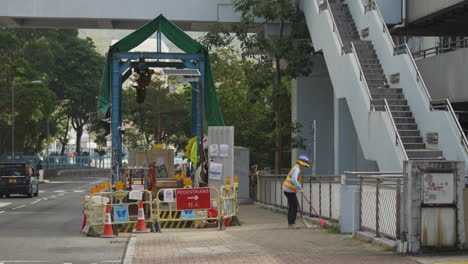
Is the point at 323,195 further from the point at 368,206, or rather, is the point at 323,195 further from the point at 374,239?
the point at 374,239

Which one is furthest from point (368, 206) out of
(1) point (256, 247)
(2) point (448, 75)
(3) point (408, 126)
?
(2) point (448, 75)

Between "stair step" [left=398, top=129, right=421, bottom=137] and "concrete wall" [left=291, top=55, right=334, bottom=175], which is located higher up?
"concrete wall" [left=291, top=55, right=334, bottom=175]

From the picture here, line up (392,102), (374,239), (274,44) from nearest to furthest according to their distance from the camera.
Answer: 1. (374,239)
2. (392,102)
3. (274,44)

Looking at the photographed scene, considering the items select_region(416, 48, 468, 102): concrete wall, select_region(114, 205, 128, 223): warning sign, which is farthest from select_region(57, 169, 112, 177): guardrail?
select_region(114, 205, 128, 223): warning sign

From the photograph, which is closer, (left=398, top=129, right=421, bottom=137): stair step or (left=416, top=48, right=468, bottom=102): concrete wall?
(left=398, top=129, right=421, bottom=137): stair step

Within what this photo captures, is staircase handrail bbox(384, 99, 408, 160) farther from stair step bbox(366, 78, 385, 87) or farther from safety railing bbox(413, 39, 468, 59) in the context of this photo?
safety railing bbox(413, 39, 468, 59)

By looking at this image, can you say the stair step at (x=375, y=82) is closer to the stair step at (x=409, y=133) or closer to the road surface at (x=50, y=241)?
the stair step at (x=409, y=133)

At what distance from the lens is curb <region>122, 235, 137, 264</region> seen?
47.3 ft

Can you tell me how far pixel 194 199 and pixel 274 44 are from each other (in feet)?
41.7

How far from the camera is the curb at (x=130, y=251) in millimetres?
14421

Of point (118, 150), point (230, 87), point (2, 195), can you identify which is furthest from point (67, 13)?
point (230, 87)

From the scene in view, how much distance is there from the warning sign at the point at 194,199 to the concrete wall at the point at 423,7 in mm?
11088

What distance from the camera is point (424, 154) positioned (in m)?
22.1

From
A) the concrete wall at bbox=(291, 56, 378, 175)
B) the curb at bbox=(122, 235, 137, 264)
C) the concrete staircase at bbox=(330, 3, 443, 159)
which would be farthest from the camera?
the concrete wall at bbox=(291, 56, 378, 175)
